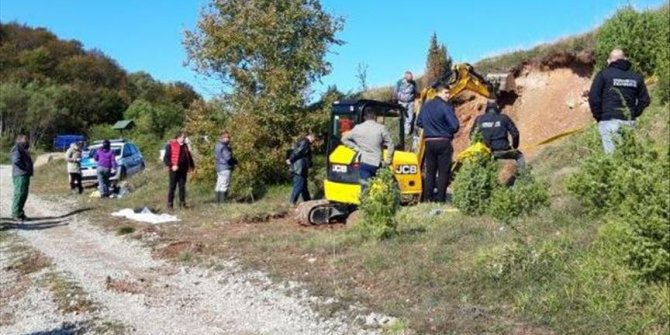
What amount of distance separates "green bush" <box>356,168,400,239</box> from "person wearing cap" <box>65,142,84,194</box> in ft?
53.0

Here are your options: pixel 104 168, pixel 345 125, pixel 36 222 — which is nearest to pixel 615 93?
pixel 345 125

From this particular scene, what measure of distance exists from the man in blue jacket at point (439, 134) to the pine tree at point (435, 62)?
44.4 feet

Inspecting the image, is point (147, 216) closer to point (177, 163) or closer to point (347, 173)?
point (177, 163)

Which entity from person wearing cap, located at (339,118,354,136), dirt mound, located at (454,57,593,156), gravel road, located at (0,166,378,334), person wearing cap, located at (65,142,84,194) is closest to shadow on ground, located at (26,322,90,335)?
gravel road, located at (0,166,378,334)

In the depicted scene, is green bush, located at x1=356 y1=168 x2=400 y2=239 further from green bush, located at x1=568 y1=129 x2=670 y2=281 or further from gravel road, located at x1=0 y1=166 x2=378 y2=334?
green bush, located at x1=568 y1=129 x2=670 y2=281

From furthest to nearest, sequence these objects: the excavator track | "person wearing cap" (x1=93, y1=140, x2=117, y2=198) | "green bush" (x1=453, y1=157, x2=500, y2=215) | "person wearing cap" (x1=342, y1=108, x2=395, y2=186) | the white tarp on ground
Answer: "person wearing cap" (x1=93, y1=140, x2=117, y2=198)
the white tarp on ground
the excavator track
"person wearing cap" (x1=342, y1=108, x2=395, y2=186)
"green bush" (x1=453, y1=157, x2=500, y2=215)

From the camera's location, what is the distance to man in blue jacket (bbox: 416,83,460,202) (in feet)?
36.4

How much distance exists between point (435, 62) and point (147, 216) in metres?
12.7

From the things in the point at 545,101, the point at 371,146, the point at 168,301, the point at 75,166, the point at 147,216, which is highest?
the point at 545,101

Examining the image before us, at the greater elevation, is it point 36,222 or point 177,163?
point 177,163

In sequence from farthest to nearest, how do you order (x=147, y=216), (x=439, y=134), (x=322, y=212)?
(x=147, y=216) → (x=322, y=212) → (x=439, y=134)

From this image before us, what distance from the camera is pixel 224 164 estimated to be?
1748 cm

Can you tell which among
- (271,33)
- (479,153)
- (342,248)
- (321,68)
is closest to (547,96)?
(321,68)

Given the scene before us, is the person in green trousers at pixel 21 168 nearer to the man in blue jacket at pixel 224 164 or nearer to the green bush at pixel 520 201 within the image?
the man in blue jacket at pixel 224 164
